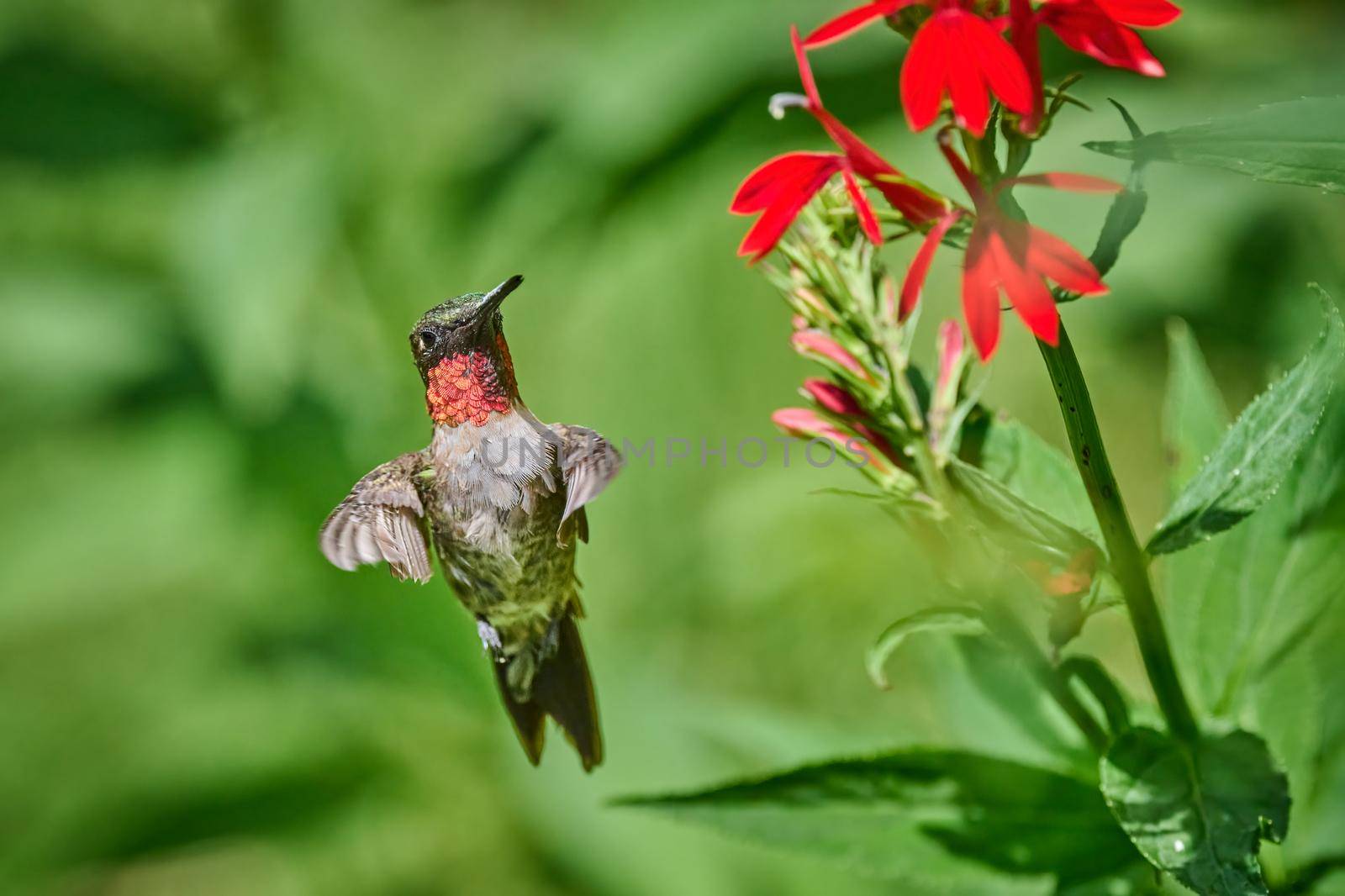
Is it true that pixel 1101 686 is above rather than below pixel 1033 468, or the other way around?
below

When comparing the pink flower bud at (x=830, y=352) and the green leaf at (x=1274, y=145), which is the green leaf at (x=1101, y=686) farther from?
the green leaf at (x=1274, y=145)

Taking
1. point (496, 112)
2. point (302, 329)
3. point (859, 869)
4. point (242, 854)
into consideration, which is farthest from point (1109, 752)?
point (242, 854)

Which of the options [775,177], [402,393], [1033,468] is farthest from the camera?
[402,393]

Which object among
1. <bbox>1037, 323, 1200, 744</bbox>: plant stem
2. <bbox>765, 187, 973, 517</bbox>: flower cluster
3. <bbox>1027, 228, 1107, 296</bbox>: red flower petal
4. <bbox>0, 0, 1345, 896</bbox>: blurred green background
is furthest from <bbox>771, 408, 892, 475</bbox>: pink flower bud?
<bbox>0, 0, 1345, 896</bbox>: blurred green background

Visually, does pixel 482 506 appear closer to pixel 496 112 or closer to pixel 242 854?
pixel 496 112

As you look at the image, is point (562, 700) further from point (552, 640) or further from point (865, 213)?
point (865, 213)

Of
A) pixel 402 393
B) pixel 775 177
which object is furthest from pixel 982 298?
pixel 402 393

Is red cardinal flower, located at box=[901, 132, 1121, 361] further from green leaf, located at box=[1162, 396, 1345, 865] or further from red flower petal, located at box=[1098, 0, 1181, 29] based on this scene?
green leaf, located at box=[1162, 396, 1345, 865]
